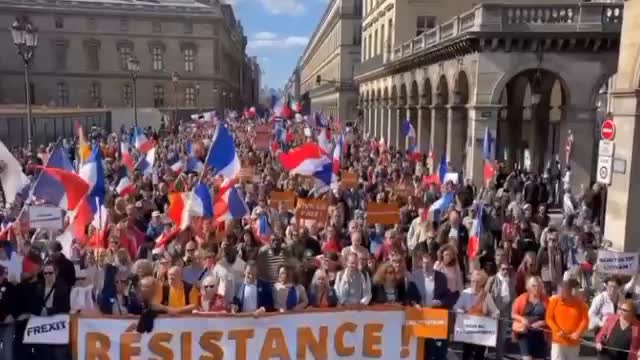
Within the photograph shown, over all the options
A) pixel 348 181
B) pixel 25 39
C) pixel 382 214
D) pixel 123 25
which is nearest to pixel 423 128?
pixel 348 181

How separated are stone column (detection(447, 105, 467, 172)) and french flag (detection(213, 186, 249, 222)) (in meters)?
15.3

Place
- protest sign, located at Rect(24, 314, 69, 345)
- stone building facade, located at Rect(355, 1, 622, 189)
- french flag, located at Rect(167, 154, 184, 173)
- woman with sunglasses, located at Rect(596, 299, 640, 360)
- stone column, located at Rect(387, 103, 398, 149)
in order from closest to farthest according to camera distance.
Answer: woman with sunglasses, located at Rect(596, 299, 640, 360) < protest sign, located at Rect(24, 314, 69, 345) < french flag, located at Rect(167, 154, 184, 173) < stone building facade, located at Rect(355, 1, 622, 189) < stone column, located at Rect(387, 103, 398, 149)

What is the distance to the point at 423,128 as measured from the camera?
1275 inches

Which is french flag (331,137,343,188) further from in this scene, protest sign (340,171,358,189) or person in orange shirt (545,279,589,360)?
person in orange shirt (545,279,589,360)

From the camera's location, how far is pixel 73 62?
91812 mm

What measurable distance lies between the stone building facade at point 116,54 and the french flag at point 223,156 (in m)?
80.6

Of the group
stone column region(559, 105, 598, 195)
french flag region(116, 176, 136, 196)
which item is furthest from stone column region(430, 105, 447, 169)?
french flag region(116, 176, 136, 196)

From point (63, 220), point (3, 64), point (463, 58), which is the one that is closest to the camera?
point (63, 220)

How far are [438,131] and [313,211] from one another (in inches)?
712

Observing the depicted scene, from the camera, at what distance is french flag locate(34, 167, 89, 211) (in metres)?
10.1

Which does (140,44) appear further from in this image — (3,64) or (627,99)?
(627,99)

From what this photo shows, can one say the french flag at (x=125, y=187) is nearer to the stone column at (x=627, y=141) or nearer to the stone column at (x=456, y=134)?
the stone column at (x=627, y=141)

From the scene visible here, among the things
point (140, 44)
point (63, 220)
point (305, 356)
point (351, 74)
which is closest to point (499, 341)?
point (305, 356)

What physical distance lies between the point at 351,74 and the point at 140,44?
34673mm
